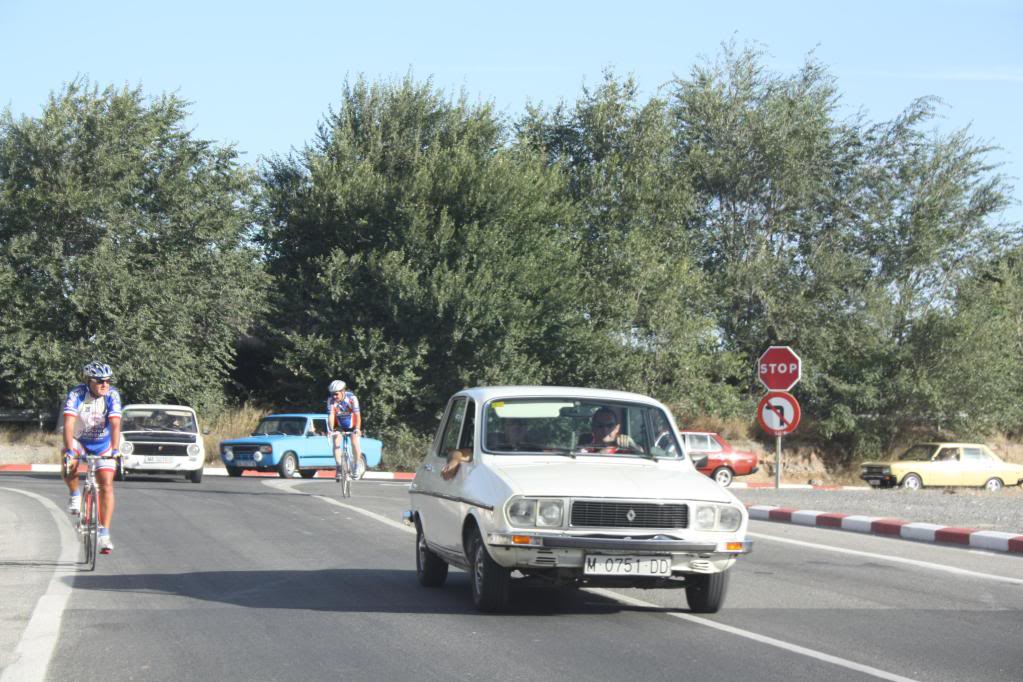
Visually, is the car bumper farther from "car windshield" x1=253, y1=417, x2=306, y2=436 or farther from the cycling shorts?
"car windshield" x1=253, y1=417, x2=306, y2=436

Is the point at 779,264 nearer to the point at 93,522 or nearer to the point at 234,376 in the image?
the point at 234,376

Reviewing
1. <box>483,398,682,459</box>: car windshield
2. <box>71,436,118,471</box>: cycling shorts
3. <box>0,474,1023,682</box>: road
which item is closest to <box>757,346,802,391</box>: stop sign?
<box>0,474,1023,682</box>: road

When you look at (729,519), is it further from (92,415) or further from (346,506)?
(346,506)

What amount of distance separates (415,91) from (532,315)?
994 cm

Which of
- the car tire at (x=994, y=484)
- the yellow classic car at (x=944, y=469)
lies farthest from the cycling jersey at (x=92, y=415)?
the car tire at (x=994, y=484)

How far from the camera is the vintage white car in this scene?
28.3 meters

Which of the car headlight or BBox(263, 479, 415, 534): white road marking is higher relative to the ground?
the car headlight

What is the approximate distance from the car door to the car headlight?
69.5 inches

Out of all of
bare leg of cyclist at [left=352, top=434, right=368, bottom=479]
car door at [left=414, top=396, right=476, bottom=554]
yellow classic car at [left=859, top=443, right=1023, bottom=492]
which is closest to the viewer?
car door at [left=414, top=396, right=476, bottom=554]

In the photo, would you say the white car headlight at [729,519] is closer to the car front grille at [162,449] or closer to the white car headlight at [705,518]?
the white car headlight at [705,518]

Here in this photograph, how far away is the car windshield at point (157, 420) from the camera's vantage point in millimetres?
28812

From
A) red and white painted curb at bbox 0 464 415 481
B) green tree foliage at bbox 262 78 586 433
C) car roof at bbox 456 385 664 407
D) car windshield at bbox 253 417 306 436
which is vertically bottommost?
red and white painted curb at bbox 0 464 415 481

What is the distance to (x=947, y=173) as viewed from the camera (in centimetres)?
5078

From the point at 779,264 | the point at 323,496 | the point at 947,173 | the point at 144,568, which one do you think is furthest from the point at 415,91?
the point at 144,568
